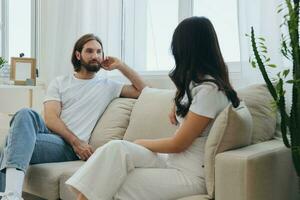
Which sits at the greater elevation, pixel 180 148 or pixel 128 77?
pixel 128 77

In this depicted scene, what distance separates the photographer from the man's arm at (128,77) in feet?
9.36

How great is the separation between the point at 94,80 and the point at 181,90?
3.81ft

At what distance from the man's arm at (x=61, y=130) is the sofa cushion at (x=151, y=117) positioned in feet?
0.84

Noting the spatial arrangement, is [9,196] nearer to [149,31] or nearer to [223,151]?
[223,151]

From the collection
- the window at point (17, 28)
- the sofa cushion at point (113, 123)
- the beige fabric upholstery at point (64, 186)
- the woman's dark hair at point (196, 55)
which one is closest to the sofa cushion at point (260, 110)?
the woman's dark hair at point (196, 55)

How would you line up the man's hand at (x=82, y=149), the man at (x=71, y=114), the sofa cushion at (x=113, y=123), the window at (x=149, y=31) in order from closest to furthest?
the man at (x=71, y=114)
the man's hand at (x=82, y=149)
the sofa cushion at (x=113, y=123)
the window at (x=149, y=31)

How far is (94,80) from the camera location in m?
2.92

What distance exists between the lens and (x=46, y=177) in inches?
90.5

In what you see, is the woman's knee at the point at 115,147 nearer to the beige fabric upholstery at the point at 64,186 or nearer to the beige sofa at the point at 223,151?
the beige sofa at the point at 223,151

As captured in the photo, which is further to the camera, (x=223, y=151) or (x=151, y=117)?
(x=151, y=117)

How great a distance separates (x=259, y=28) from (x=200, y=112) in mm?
820

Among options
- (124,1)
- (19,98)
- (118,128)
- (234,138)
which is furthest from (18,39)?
(234,138)

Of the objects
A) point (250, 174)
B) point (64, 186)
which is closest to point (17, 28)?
point (64, 186)

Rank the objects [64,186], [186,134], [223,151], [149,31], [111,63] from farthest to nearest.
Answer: [149,31] → [111,63] → [64,186] → [186,134] → [223,151]
